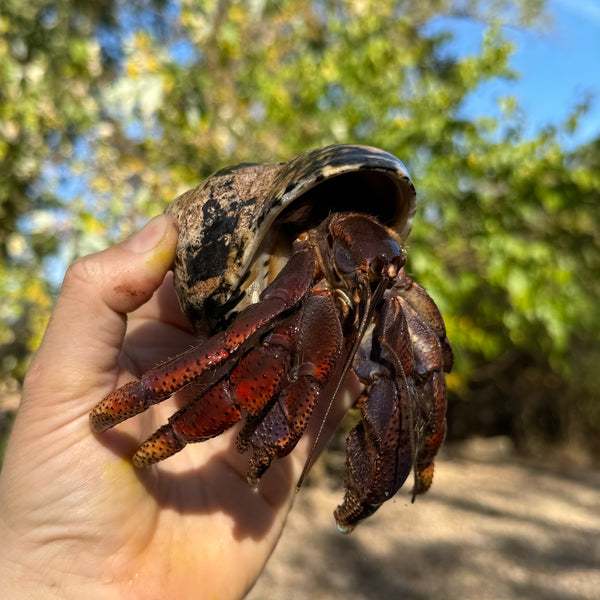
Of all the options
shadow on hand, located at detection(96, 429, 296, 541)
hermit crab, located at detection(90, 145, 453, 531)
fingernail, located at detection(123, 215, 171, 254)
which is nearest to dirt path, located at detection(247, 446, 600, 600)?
shadow on hand, located at detection(96, 429, 296, 541)

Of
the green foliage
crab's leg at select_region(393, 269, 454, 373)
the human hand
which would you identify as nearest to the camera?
the human hand

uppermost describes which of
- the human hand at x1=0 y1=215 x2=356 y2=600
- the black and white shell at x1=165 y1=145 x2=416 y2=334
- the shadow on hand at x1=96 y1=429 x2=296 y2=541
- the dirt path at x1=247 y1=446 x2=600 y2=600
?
the black and white shell at x1=165 y1=145 x2=416 y2=334

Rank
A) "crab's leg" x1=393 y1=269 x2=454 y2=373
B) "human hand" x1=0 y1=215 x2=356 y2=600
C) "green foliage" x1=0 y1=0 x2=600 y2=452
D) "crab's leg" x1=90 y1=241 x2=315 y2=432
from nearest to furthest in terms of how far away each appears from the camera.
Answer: "crab's leg" x1=90 y1=241 x2=315 y2=432 → "human hand" x1=0 y1=215 x2=356 y2=600 → "crab's leg" x1=393 y1=269 x2=454 y2=373 → "green foliage" x1=0 y1=0 x2=600 y2=452

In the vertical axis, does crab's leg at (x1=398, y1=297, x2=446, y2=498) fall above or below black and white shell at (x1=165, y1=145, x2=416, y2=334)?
below

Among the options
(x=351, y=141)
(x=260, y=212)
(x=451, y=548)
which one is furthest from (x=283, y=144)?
(x=451, y=548)

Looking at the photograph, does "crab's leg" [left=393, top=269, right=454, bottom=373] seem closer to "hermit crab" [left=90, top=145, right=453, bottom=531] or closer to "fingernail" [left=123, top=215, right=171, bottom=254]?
"hermit crab" [left=90, top=145, right=453, bottom=531]

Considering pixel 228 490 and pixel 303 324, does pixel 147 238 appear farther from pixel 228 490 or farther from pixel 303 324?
pixel 228 490
